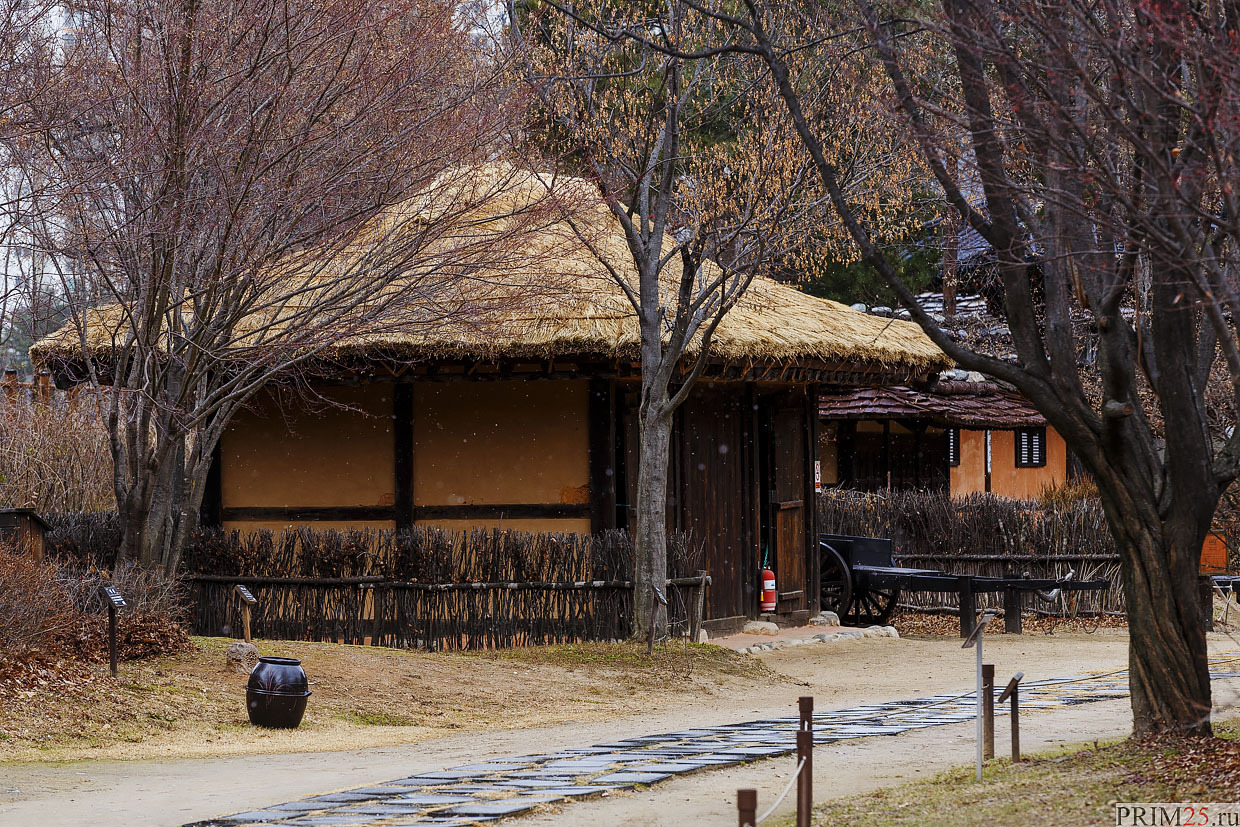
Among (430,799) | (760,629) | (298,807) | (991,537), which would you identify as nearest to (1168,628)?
(430,799)

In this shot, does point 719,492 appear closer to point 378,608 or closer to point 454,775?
point 378,608

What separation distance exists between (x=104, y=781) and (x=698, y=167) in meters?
7.55

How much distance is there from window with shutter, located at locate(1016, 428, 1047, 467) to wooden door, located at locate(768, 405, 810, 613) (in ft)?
37.7

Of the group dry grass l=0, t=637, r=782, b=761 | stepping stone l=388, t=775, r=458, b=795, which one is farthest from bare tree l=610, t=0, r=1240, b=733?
dry grass l=0, t=637, r=782, b=761

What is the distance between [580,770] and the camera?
681 centimetres

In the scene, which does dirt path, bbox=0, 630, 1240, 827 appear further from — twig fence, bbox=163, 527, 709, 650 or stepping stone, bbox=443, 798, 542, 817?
twig fence, bbox=163, 527, 709, 650

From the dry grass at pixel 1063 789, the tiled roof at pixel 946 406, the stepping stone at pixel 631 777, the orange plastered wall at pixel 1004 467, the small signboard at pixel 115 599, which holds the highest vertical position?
the tiled roof at pixel 946 406

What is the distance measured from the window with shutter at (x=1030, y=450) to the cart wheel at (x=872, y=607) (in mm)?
9243

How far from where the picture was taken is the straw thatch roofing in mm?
10602

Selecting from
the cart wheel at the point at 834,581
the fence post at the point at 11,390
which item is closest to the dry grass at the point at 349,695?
the cart wheel at the point at 834,581

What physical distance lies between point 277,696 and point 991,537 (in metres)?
11.3

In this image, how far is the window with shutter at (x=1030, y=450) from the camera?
85.4ft

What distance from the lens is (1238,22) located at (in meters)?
5.47

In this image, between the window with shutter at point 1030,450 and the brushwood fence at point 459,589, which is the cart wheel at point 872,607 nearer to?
the brushwood fence at point 459,589
